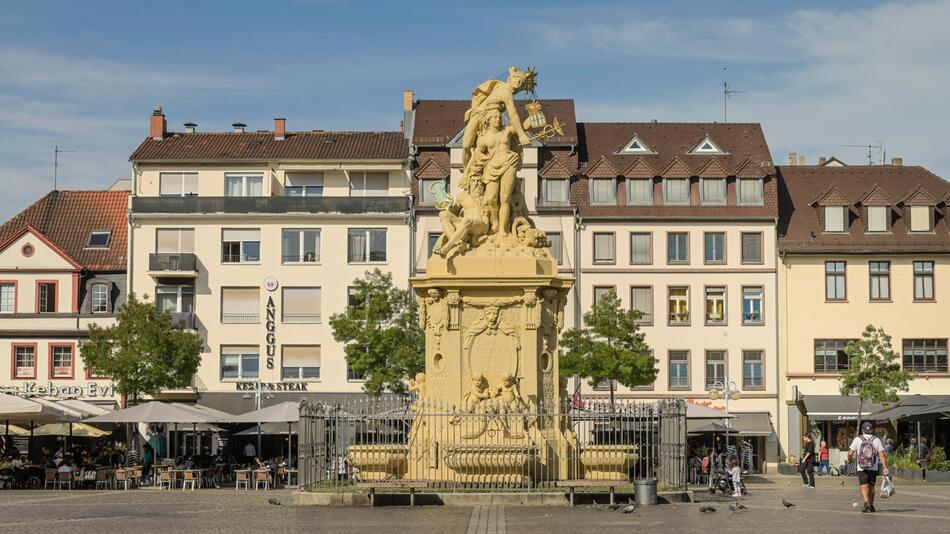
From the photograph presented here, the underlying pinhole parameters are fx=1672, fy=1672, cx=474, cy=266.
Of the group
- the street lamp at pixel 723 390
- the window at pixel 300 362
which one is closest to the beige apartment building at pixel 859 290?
the street lamp at pixel 723 390

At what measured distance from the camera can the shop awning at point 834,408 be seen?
69.4 meters

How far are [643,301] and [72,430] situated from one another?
26881 millimetres

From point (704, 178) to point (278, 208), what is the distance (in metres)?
18.7

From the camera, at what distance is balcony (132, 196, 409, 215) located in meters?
73.4

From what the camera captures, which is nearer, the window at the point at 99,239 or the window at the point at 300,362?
the window at the point at 300,362

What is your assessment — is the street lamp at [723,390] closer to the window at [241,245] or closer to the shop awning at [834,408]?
the shop awning at [834,408]

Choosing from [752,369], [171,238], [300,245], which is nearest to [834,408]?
[752,369]

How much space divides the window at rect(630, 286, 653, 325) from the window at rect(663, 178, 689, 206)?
3.93m

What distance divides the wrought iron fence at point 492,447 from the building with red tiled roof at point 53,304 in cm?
4299

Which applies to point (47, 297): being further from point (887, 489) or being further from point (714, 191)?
point (887, 489)

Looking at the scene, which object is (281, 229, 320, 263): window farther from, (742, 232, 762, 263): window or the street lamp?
(742, 232, 762, 263): window

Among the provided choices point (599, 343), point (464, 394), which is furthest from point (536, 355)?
point (599, 343)

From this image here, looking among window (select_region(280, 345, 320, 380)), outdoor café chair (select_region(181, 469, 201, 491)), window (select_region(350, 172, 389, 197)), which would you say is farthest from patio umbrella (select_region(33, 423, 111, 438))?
window (select_region(350, 172, 389, 197))

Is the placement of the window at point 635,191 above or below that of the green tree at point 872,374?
above
